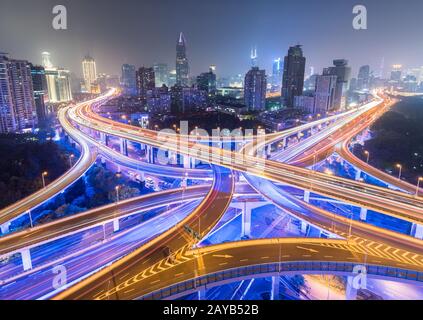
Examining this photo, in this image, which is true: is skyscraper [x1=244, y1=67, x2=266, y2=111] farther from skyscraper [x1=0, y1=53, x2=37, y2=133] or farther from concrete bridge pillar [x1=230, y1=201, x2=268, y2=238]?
concrete bridge pillar [x1=230, y1=201, x2=268, y2=238]

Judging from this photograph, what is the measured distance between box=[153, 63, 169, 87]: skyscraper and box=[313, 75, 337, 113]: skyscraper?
170ft

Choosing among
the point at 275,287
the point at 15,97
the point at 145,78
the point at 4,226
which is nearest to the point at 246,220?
the point at 275,287

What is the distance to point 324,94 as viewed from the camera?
43031 millimetres

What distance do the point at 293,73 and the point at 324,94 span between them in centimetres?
1233

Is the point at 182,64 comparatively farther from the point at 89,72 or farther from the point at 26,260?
the point at 26,260

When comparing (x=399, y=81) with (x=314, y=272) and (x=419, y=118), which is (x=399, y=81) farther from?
(x=314, y=272)

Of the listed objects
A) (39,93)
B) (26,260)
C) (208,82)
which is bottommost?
(26,260)

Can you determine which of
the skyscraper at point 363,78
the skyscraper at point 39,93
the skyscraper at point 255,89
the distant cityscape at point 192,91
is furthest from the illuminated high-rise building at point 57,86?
the skyscraper at point 363,78

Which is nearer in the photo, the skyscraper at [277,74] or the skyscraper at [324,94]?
the skyscraper at [324,94]

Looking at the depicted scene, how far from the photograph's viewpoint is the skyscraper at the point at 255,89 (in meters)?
41.7

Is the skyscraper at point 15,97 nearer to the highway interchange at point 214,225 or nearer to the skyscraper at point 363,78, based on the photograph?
the highway interchange at point 214,225

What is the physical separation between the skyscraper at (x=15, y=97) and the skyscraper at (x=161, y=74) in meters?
54.6
